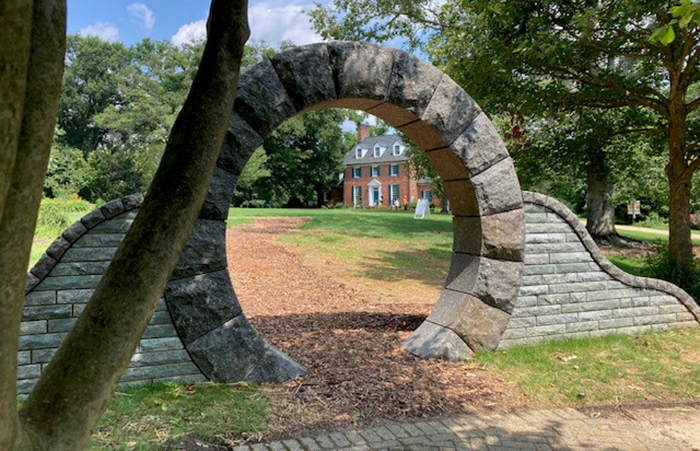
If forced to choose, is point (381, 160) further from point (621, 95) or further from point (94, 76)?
point (621, 95)

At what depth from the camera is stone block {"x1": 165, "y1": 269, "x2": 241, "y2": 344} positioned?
3992mm

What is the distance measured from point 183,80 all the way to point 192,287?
35.2 meters

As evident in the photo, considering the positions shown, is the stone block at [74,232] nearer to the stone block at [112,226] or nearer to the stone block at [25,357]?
the stone block at [112,226]

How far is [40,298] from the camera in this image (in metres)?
3.81

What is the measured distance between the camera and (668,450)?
132 inches

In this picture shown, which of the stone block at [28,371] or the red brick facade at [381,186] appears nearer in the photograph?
the stone block at [28,371]

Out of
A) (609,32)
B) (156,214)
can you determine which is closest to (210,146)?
(156,214)

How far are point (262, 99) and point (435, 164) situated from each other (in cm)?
212

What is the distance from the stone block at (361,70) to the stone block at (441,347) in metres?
2.44

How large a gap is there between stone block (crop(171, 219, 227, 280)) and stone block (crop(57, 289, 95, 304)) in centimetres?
67

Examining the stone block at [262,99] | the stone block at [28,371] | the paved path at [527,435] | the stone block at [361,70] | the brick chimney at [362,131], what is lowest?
the paved path at [527,435]

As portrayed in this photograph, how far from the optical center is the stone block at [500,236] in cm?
504

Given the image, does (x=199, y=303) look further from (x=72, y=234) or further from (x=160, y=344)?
(x=72, y=234)

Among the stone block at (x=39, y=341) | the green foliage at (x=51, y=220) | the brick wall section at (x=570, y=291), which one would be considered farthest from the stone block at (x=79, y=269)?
the green foliage at (x=51, y=220)
